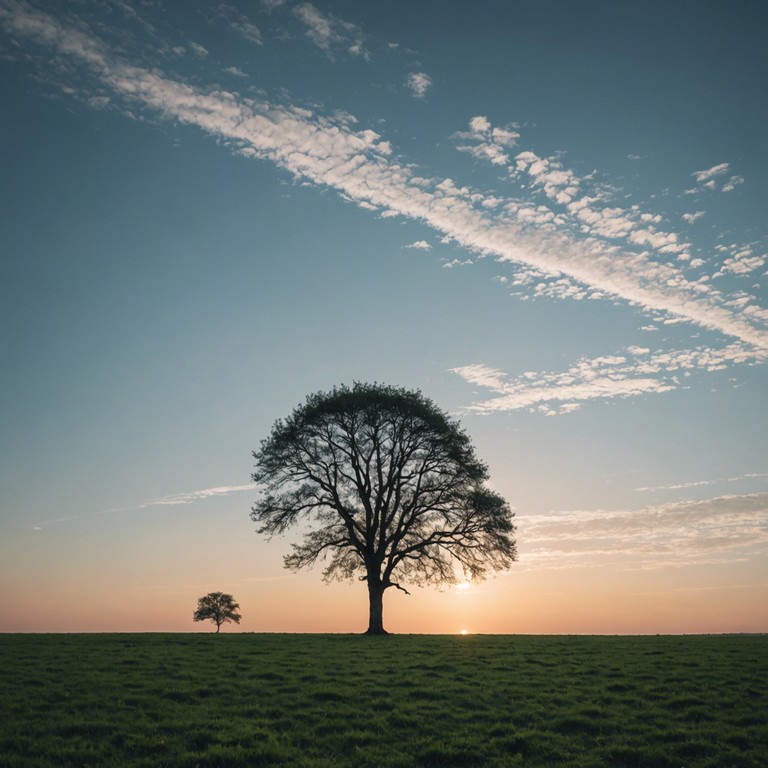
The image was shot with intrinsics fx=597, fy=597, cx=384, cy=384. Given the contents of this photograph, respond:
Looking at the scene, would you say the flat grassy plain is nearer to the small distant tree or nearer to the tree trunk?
the tree trunk

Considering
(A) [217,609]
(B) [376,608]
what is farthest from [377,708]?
(A) [217,609]

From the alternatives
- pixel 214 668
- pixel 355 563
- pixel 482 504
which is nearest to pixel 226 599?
pixel 355 563

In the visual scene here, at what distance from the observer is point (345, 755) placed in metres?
12.0

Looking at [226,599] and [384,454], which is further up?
[384,454]

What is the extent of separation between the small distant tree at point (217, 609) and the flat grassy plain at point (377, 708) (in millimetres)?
60943

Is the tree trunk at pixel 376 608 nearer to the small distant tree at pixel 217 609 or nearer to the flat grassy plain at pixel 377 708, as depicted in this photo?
the flat grassy plain at pixel 377 708

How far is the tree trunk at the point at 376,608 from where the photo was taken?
124 ft

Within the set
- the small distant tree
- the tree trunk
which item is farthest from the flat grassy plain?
the small distant tree

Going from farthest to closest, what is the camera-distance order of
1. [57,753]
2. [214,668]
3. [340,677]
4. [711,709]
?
[214,668] < [340,677] < [711,709] < [57,753]

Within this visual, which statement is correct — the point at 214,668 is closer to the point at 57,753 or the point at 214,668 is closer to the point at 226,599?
the point at 57,753

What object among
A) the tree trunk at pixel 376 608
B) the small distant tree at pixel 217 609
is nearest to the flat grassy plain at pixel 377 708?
the tree trunk at pixel 376 608

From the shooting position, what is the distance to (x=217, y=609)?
272ft

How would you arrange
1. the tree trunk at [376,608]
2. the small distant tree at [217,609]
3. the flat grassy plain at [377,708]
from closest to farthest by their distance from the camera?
the flat grassy plain at [377,708]
the tree trunk at [376,608]
the small distant tree at [217,609]

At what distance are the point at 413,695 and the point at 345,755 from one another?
574 cm
